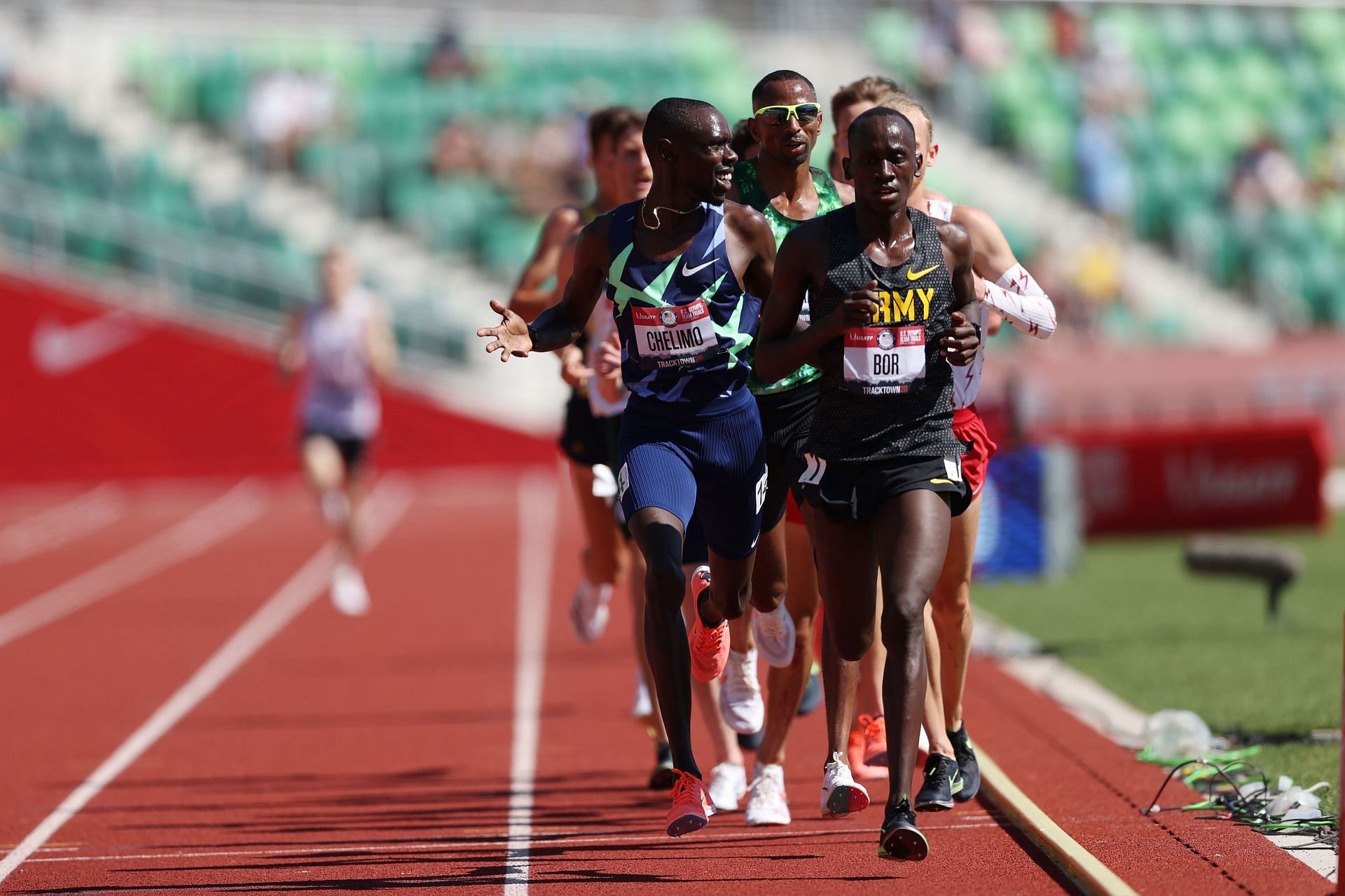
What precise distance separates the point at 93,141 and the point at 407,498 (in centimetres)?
620

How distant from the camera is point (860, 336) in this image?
17.5ft

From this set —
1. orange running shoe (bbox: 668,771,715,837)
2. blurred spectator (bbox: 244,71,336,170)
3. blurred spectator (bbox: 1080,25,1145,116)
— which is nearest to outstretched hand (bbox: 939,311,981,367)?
orange running shoe (bbox: 668,771,715,837)

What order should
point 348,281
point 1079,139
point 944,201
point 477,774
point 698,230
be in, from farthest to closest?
point 1079,139, point 348,281, point 477,774, point 944,201, point 698,230

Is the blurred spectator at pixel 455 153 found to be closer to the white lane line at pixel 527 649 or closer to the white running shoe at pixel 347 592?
the white lane line at pixel 527 649

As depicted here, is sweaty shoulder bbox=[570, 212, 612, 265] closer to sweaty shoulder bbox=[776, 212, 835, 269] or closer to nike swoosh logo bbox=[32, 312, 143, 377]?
sweaty shoulder bbox=[776, 212, 835, 269]

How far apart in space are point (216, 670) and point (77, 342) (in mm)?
12528

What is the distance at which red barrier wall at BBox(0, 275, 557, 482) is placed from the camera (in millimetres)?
22328

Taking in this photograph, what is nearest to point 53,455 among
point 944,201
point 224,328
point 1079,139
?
point 224,328

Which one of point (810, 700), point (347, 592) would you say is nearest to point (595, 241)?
point (810, 700)

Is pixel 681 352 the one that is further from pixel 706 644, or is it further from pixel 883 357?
pixel 706 644

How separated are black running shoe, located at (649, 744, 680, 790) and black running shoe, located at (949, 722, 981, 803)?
3.70ft

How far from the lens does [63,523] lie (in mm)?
20219

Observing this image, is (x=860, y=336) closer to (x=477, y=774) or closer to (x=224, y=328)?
(x=477, y=774)

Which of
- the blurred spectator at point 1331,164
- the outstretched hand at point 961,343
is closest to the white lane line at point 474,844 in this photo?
the outstretched hand at point 961,343
